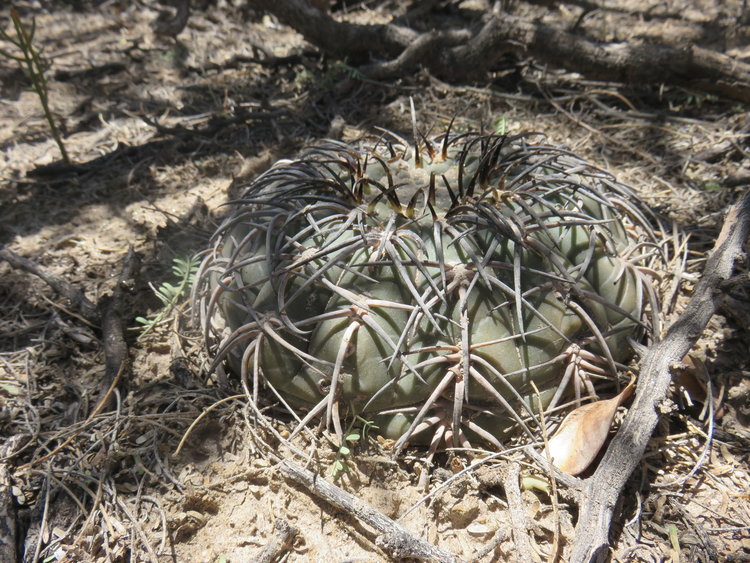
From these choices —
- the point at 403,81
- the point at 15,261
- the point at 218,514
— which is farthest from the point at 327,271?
the point at 403,81

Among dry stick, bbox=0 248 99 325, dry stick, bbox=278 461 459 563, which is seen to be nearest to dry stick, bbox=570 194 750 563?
dry stick, bbox=278 461 459 563

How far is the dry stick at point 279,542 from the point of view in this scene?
6.34 feet

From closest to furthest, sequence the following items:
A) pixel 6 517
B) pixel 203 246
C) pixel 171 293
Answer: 1. pixel 6 517
2. pixel 171 293
3. pixel 203 246

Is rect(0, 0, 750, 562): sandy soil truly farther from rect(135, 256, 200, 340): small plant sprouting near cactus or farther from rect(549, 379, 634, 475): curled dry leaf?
rect(549, 379, 634, 475): curled dry leaf

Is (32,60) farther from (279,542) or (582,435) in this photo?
(582,435)

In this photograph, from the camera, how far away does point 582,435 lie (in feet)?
6.74

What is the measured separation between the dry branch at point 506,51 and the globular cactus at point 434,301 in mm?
2281

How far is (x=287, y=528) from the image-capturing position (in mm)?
1990

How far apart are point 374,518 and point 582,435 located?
804mm

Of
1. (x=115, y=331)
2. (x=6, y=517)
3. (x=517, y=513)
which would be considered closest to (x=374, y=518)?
(x=517, y=513)

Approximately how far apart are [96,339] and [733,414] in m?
2.90

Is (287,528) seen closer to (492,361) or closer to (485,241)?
(492,361)

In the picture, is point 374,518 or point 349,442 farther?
point 349,442

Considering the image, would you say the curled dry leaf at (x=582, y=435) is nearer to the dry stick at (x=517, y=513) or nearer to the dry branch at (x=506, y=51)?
the dry stick at (x=517, y=513)
